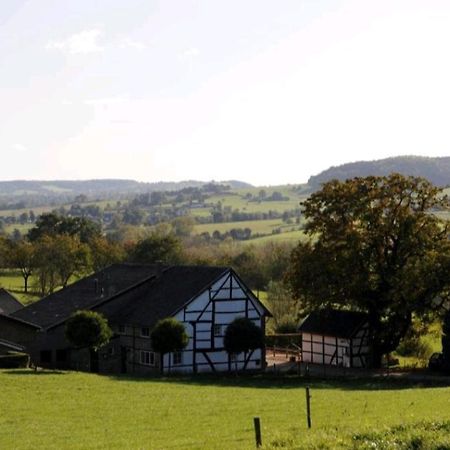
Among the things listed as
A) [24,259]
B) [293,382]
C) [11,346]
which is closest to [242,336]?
[293,382]

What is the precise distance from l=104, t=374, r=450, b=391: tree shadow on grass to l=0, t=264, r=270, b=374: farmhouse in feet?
14.4

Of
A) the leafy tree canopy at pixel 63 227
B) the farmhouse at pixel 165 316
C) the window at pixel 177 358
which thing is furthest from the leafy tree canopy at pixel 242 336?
the leafy tree canopy at pixel 63 227

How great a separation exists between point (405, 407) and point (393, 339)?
81.0 feet

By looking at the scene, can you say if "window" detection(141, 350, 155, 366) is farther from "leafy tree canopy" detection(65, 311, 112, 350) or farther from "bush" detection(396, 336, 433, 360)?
"bush" detection(396, 336, 433, 360)

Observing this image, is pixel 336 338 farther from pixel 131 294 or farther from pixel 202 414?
pixel 202 414

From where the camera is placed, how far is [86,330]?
168 feet

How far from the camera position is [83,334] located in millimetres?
51156

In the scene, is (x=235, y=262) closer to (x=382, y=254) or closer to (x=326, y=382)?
(x=382, y=254)

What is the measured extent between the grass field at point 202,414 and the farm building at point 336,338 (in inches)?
389

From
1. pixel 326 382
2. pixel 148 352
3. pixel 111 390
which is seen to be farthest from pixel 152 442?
pixel 148 352

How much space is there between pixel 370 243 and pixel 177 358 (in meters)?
14.1

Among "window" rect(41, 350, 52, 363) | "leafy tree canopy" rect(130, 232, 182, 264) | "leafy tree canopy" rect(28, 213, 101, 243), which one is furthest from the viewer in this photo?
"leafy tree canopy" rect(28, 213, 101, 243)

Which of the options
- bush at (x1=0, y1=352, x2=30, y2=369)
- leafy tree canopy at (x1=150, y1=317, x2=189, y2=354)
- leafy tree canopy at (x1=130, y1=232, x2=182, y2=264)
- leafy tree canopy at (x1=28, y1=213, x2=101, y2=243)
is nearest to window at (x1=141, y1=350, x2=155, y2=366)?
leafy tree canopy at (x1=150, y1=317, x2=189, y2=354)

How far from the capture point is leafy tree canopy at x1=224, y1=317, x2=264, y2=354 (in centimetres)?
5431
